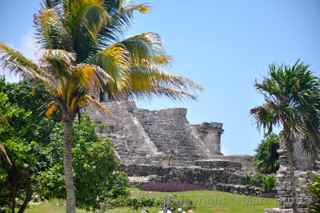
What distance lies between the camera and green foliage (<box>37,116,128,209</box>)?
15.0m

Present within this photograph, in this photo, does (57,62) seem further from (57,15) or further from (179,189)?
(179,189)

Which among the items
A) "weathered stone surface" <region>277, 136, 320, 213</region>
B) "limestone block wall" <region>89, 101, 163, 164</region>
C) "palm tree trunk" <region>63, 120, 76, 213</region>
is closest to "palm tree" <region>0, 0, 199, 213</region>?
"palm tree trunk" <region>63, 120, 76, 213</region>

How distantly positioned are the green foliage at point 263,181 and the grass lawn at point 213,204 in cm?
263

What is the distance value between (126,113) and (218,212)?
16.3 m

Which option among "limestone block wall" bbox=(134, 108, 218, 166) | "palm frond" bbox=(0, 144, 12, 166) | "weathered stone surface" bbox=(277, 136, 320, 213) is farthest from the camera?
"limestone block wall" bbox=(134, 108, 218, 166)

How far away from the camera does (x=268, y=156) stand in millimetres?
34938

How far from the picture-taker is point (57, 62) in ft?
36.1

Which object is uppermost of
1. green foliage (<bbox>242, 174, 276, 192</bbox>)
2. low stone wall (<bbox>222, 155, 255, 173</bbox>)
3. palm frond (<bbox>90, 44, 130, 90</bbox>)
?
low stone wall (<bbox>222, 155, 255, 173</bbox>)

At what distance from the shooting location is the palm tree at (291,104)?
14694 mm

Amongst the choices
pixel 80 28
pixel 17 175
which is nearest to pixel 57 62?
pixel 80 28

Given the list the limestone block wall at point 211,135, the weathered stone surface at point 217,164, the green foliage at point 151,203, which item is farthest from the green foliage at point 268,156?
the green foliage at point 151,203

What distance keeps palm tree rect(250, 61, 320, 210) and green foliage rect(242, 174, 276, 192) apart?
30.3 ft

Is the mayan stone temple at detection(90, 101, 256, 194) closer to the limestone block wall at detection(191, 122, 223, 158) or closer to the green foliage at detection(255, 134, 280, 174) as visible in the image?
the limestone block wall at detection(191, 122, 223, 158)

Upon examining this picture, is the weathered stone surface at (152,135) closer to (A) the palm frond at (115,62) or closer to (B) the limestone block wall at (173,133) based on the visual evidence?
(B) the limestone block wall at (173,133)
